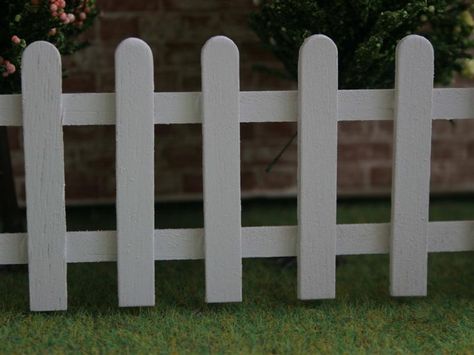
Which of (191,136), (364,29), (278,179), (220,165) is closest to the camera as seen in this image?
(220,165)

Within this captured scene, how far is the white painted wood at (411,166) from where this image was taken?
2.75 metres

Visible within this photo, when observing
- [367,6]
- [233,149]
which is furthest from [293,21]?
[233,149]

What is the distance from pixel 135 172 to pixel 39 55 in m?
0.51

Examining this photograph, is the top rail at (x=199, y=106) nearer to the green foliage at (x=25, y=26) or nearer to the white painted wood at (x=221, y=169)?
the white painted wood at (x=221, y=169)

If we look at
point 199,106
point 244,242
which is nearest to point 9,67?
point 199,106

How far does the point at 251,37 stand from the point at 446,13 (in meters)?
1.09

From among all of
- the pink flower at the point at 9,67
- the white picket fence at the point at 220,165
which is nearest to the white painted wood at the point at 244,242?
the white picket fence at the point at 220,165

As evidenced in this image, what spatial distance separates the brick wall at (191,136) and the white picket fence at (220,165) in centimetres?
135

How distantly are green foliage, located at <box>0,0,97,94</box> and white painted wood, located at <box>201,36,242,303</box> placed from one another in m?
0.56

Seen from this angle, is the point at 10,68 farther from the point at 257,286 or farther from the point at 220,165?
the point at 257,286

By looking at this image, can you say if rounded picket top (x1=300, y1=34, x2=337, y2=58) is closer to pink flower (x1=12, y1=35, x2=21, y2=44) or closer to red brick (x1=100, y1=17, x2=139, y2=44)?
pink flower (x1=12, y1=35, x2=21, y2=44)

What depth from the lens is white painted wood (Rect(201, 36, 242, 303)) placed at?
8.80ft

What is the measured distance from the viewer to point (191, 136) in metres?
4.16

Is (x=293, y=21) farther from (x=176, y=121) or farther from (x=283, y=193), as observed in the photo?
(x=283, y=193)
